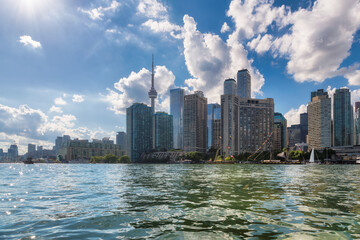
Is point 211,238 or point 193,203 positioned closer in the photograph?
point 211,238

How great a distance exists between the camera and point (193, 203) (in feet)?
62.7

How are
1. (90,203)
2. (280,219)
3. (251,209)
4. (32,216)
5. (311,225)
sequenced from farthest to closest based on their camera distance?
(90,203), (251,209), (32,216), (280,219), (311,225)

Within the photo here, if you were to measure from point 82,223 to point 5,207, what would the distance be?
9264 mm

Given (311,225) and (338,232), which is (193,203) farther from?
(338,232)

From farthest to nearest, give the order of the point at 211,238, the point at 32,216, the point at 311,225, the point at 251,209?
the point at 251,209
the point at 32,216
the point at 311,225
the point at 211,238

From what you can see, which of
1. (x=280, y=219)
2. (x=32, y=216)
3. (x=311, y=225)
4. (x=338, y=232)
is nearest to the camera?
(x=338, y=232)

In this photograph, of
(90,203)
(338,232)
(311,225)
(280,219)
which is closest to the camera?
(338,232)

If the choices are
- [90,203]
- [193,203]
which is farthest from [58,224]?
[193,203]

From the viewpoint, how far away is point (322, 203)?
18906 mm

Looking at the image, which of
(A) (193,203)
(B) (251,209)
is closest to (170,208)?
(A) (193,203)

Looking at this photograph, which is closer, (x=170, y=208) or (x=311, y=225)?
(x=311, y=225)

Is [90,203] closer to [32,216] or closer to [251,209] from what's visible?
[32,216]

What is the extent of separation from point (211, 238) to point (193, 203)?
8.63 meters

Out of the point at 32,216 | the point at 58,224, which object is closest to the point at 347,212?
the point at 58,224
